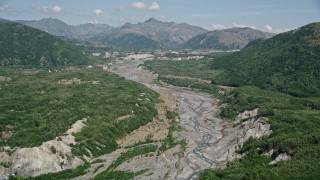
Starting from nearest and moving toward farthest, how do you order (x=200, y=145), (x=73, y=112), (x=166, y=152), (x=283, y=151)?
(x=283, y=151) → (x=166, y=152) → (x=200, y=145) → (x=73, y=112)

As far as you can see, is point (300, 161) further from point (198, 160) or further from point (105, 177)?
point (105, 177)

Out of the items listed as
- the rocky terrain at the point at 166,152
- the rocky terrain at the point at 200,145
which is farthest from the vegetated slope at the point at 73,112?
the rocky terrain at the point at 200,145

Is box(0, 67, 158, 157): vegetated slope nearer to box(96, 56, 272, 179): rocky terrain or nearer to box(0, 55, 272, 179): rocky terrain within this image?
box(0, 55, 272, 179): rocky terrain

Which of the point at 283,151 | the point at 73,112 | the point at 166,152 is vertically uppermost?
the point at 283,151

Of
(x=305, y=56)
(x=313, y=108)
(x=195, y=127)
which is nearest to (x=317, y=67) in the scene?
(x=305, y=56)

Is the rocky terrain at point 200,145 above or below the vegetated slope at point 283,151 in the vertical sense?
below

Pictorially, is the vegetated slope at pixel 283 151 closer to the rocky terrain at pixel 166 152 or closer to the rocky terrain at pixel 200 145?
the rocky terrain at pixel 200 145

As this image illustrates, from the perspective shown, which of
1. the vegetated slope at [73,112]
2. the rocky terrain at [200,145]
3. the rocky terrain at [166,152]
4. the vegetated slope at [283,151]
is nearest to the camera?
the vegetated slope at [283,151]

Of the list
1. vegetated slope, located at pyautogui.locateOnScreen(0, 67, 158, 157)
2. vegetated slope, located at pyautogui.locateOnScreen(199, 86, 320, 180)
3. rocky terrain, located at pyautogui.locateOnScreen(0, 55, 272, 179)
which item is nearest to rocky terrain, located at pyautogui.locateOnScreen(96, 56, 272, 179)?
rocky terrain, located at pyautogui.locateOnScreen(0, 55, 272, 179)

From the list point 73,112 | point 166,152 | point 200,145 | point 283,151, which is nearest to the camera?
point 283,151

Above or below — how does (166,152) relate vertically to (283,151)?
below

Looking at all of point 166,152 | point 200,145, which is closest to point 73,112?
point 166,152

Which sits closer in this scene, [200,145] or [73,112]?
[200,145]

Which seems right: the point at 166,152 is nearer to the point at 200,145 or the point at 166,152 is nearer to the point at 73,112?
the point at 200,145
